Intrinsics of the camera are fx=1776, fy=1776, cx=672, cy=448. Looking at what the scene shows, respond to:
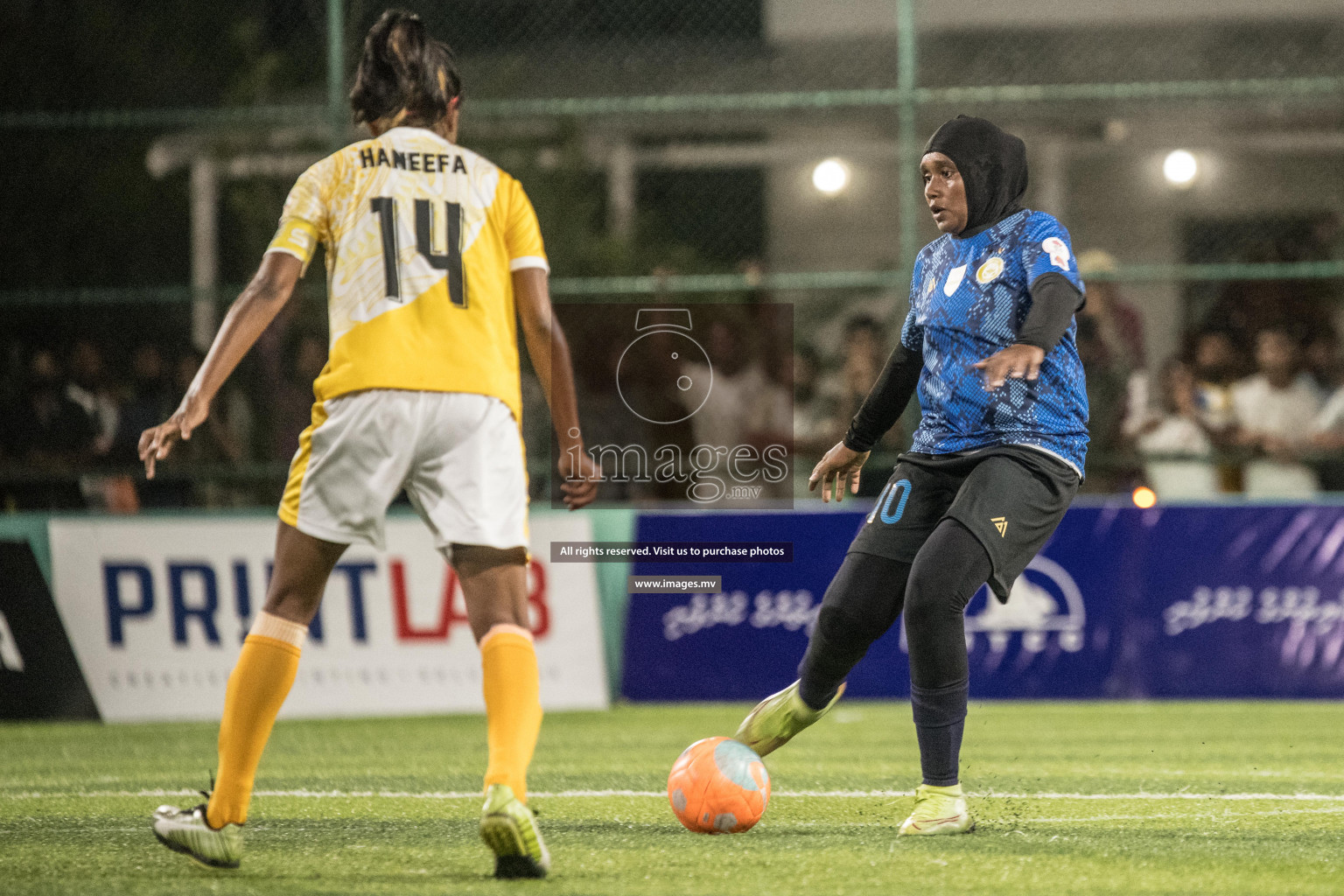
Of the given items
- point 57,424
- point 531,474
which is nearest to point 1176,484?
point 531,474

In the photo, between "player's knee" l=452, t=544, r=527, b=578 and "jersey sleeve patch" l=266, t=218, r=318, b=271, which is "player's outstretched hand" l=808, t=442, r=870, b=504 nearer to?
"player's knee" l=452, t=544, r=527, b=578

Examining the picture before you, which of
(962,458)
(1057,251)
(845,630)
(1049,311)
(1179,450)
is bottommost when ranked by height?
(1179,450)

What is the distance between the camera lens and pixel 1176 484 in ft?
36.4

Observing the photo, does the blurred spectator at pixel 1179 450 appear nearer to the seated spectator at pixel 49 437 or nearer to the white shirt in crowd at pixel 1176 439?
the white shirt in crowd at pixel 1176 439

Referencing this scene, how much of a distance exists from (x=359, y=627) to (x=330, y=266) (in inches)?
228

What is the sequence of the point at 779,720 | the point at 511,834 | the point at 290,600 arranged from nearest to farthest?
the point at 511,834 → the point at 290,600 → the point at 779,720

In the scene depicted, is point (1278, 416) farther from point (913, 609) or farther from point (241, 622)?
point (913, 609)

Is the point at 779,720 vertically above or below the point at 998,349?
below

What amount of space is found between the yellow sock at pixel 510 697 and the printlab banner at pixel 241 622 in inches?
217

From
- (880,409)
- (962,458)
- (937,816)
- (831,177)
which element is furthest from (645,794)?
(831,177)

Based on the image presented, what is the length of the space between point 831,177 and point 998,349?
12.7m

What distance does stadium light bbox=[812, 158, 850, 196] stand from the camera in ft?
57.3

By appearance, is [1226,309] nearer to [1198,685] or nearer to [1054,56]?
[1198,685]

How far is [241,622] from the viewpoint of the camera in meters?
10.0
